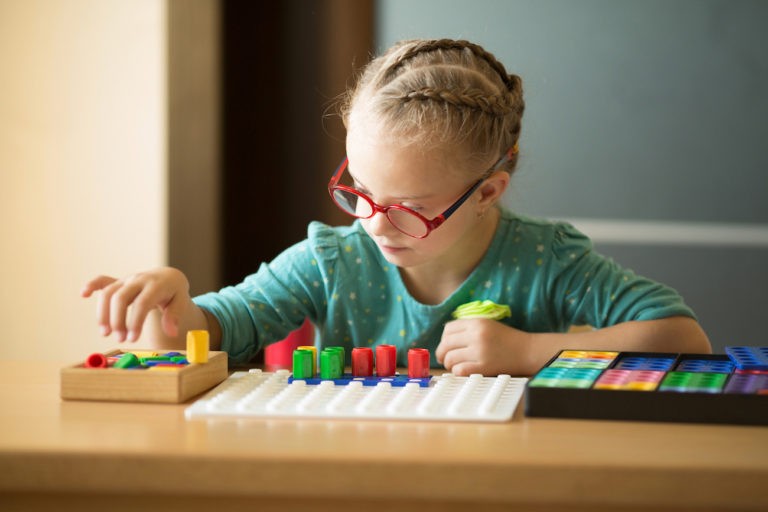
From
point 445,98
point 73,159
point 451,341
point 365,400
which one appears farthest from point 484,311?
point 73,159

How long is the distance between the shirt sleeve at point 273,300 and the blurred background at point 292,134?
94 centimetres

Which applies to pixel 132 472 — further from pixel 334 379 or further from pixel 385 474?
pixel 334 379

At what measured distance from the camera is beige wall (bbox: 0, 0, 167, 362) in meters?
2.25

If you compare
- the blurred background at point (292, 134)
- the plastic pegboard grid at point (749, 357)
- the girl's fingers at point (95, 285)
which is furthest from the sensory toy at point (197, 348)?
the blurred background at point (292, 134)

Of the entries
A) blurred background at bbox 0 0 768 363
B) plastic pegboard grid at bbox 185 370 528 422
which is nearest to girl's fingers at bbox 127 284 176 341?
plastic pegboard grid at bbox 185 370 528 422

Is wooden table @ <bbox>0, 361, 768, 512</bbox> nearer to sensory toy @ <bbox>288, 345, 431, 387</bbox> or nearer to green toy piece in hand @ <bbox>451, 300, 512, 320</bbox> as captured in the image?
sensory toy @ <bbox>288, 345, 431, 387</bbox>

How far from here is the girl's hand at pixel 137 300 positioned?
3.18 ft

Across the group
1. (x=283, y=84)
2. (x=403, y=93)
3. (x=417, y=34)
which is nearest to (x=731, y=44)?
(x=417, y=34)

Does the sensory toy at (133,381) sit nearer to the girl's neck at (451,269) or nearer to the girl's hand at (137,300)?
the girl's hand at (137,300)

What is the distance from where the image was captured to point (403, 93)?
1147 mm

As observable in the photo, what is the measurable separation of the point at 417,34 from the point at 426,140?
1222 mm

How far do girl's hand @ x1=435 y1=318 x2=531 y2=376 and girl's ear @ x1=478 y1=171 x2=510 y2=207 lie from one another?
19 centimetres

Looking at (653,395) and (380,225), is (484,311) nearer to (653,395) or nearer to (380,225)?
(380,225)

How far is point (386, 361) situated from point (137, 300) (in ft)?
0.91
